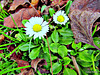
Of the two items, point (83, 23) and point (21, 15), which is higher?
point (21, 15)

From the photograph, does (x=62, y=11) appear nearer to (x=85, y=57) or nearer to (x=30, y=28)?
(x=30, y=28)

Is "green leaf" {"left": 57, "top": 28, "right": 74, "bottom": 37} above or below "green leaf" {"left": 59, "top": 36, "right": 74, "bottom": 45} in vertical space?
above

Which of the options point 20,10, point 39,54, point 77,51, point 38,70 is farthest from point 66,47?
point 20,10

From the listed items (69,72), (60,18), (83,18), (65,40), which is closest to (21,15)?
(60,18)

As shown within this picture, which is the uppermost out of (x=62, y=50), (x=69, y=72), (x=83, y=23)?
(x=83, y=23)

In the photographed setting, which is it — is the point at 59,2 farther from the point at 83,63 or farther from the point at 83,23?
the point at 83,63

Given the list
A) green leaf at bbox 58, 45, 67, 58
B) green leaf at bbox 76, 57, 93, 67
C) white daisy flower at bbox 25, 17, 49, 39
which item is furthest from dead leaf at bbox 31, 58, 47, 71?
green leaf at bbox 76, 57, 93, 67

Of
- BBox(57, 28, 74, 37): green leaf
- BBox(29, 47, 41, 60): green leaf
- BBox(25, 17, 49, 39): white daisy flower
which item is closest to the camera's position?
BBox(25, 17, 49, 39): white daisy flower

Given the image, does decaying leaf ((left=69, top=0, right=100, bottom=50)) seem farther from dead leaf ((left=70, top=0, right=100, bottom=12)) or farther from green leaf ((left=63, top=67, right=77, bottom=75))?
green leaf ((left=63, top=67, right=77, bottom=75))
